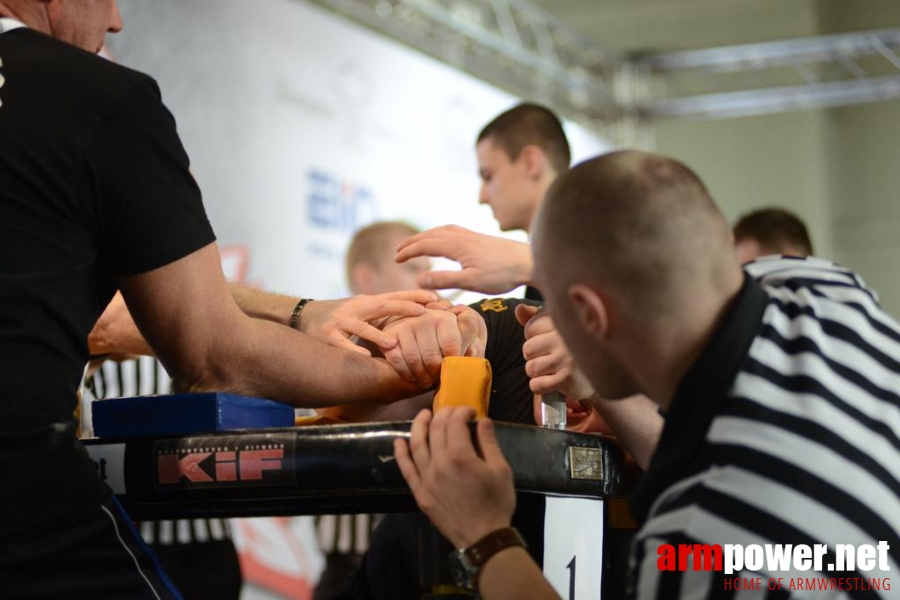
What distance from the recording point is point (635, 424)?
5.22 feet

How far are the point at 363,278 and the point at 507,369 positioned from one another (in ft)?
7.55

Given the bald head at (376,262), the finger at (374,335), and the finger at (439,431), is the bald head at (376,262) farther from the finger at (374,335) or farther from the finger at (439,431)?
the finger at (439,431)

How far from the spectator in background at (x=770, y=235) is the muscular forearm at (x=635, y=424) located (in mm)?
2333

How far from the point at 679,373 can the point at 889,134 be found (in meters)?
8.90

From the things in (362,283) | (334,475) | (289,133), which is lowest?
(334,475)

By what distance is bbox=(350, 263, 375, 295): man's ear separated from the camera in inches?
175

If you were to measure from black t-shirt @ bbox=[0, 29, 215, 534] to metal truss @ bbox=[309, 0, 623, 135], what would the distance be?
4.08 meters

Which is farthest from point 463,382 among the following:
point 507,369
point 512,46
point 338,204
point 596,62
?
point 596,62

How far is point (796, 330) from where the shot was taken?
108cm

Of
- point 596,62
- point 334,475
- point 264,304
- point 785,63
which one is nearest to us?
point 334,475

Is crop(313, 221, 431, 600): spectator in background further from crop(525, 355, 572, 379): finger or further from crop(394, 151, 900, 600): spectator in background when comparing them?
crop(394, 151, 900, 600): spectator in background

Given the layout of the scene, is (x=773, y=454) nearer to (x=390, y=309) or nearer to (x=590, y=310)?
(x=590, y=310)

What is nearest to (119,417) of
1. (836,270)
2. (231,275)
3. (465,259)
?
(465,259)

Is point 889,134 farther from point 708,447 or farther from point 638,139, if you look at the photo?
point 708,447
